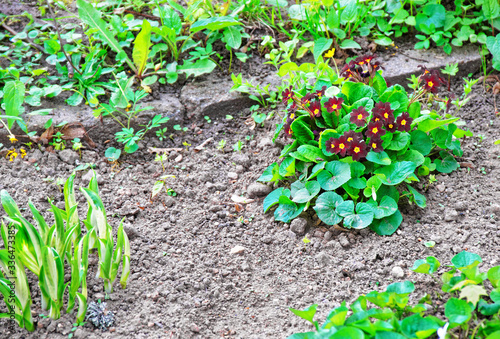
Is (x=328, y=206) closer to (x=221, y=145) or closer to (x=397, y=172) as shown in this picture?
(x=397, y=172)

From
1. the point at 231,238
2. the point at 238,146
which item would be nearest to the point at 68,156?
the point at 238,146

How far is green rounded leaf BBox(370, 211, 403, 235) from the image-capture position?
2205mm

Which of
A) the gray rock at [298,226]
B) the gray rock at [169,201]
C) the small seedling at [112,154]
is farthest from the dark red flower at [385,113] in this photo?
the small seedling at [112,154]

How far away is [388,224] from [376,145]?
42 centimetres

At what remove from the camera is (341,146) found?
226 cm

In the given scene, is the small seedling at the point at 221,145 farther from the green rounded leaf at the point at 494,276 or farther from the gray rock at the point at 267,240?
the green rounded leaf at the point at 494,276

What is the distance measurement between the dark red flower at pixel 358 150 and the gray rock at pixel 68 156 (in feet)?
5.63

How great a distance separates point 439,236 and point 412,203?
262 millimetres

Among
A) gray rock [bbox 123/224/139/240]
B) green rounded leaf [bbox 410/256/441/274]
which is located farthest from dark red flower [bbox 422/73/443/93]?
gray rock [bbox 123/224/139/240]

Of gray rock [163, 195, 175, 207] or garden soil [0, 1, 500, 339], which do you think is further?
gray rock [163, 195, 175, 207]

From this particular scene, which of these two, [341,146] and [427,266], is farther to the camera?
[341,146]

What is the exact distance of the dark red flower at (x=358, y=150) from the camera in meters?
2.26

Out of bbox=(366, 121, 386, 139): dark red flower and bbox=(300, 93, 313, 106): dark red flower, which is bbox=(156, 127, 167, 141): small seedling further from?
bbox=(366, 121, 386, 139): dark red flower

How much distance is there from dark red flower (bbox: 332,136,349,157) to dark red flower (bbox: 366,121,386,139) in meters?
0.14
